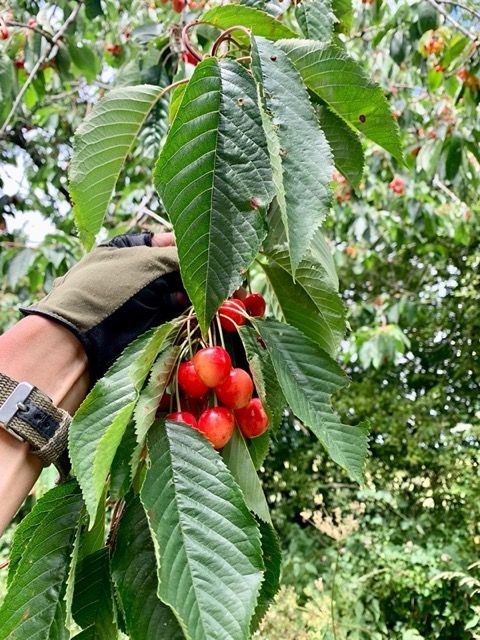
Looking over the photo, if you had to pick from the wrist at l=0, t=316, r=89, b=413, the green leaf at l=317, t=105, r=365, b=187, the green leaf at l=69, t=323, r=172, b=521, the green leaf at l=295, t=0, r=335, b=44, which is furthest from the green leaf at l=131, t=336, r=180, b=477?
the green leaf at l=295, t=0, r=335, b=44

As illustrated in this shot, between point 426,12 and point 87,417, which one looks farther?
point 426,12

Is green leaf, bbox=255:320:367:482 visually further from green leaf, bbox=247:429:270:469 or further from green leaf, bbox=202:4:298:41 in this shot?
green leaf, bbox=202:4:298:41

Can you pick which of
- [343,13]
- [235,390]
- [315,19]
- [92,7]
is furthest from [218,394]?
[92,7]

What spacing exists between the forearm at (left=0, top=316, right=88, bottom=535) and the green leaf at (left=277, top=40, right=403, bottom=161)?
298mm

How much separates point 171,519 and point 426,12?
5.57 feet

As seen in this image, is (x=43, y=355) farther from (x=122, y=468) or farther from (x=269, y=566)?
(x=269, y=566)

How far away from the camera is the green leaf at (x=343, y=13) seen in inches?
28.7

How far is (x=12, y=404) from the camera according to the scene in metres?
0.51

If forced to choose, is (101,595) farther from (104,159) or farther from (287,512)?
(287,512)

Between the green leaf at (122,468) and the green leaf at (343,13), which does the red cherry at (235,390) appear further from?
the green leaf at (343,13)

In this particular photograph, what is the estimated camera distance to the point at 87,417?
45cm

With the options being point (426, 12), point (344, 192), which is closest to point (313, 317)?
point (426, 12)

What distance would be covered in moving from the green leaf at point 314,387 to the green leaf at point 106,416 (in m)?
0.09

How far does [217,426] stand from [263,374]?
0.07 meters
